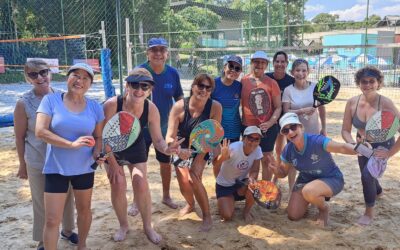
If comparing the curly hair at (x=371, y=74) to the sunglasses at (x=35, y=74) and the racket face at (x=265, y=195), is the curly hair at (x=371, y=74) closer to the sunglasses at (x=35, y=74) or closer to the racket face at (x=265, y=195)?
the racket face at (x=265, y=195)

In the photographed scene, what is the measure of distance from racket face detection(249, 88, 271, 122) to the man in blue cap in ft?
2.63

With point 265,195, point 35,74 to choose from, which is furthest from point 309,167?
point 35,74

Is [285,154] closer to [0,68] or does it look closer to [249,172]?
[249,172]

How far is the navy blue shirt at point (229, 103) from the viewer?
3787 mm

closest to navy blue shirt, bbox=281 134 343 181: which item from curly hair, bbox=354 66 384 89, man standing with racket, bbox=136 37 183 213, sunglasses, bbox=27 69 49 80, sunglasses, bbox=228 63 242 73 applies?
curly hair, bbox=354 66 384 89

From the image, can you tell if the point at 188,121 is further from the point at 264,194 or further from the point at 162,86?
the point at 264,194

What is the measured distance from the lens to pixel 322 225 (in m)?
3.62

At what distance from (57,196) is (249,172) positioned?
1.88m

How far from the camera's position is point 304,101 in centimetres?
395

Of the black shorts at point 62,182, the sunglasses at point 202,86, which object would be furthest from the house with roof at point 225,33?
the black shorts at point 62,182

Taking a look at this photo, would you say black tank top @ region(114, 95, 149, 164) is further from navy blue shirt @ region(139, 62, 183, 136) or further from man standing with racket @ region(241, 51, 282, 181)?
man standing with racket @ region(241, 51, 282, 181)

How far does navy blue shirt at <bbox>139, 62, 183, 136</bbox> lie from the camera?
13.1 ft

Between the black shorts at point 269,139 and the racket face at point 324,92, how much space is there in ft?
1.63

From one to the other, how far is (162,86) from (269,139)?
127 cm
